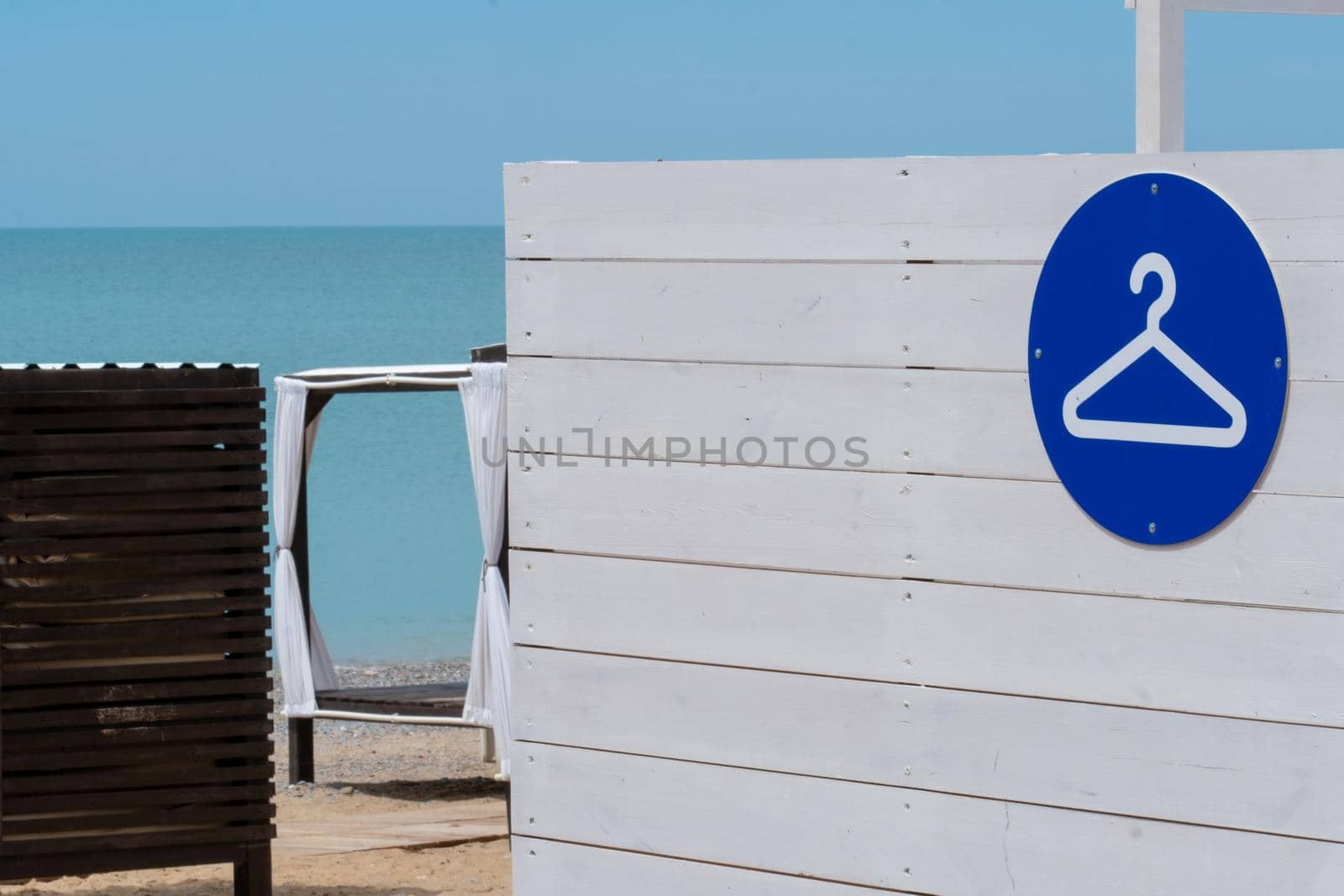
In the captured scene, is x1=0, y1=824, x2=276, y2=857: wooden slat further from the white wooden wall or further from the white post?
the white post

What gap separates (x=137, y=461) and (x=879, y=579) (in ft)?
10.1

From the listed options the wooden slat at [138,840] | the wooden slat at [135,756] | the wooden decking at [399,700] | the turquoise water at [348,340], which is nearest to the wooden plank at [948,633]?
the wooden slat at [135,756]

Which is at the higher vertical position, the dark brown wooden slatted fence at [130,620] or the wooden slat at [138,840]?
the dark brown wooden slatted fence at [130,620]

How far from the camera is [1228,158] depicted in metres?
2.34

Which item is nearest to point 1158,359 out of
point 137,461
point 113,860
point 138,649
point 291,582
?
point 137,461

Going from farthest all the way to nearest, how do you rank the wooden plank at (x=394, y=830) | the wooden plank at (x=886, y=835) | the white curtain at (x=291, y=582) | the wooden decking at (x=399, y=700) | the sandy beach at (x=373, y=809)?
the white curtain at (x=291, y=582) → the wooden decking at (x=399, y=700) → the wooden plank at (x=394, y=830) → the sandy beach at (x=373, y=809) → the wooden plank at (x=886, y=835)

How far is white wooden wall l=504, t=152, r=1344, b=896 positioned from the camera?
234 centimetres

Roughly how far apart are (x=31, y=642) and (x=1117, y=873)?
3621 millimetres

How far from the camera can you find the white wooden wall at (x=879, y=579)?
7.69 feet

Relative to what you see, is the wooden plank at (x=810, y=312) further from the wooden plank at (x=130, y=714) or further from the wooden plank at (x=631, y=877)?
the wooden plank at (x=130, y=714)

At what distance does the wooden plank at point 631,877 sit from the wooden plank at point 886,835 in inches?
0.8

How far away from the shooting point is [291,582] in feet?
26.9

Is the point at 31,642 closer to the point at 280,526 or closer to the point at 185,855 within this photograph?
the point at 185,855

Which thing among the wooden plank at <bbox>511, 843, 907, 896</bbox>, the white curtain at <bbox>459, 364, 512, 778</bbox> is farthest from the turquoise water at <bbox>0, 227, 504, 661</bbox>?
the wooden plank at <bbox>511, 843, 907, 896</bbox>
